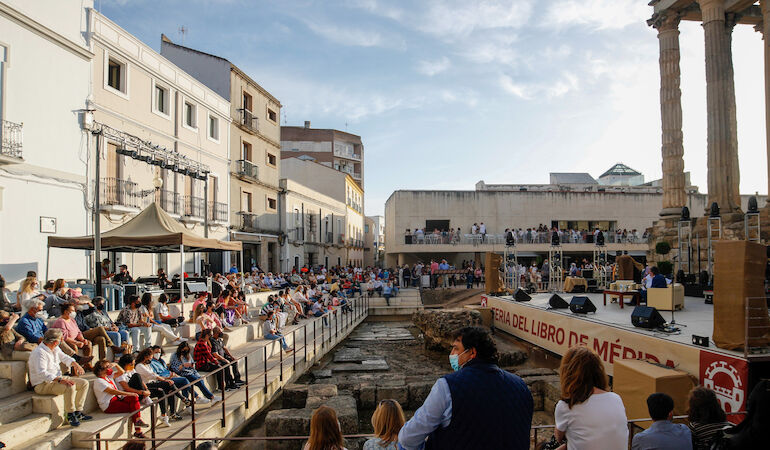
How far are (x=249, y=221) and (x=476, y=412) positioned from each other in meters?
24.3

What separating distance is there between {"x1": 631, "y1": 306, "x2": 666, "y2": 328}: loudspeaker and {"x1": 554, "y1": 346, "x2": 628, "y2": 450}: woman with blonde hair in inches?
276

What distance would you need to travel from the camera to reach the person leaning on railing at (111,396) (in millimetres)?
6133

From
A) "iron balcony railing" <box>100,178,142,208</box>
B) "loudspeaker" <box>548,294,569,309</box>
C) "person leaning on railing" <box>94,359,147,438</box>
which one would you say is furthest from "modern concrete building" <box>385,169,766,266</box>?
"person leaning on railing" <box>94,359,147,438</box>

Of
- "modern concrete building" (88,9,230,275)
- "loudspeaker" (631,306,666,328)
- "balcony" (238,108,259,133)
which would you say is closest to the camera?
"loudspeaker" (631,306,666,328)

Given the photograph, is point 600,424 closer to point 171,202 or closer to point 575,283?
point 575,283

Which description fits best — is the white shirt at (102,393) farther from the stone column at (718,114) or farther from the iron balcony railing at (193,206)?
the stone column at (718,114)

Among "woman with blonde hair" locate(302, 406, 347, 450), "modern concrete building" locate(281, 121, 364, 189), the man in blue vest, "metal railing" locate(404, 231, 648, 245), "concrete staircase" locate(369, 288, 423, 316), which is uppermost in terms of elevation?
"modern concrete building" locate(281, 121, 364, 189)

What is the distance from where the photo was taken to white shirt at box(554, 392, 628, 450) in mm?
2867

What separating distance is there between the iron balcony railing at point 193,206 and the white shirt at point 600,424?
63.6 ft

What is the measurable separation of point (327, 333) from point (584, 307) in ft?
26.6

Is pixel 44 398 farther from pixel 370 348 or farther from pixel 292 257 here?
pixel 292 257

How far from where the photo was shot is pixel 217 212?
2214 centimetres

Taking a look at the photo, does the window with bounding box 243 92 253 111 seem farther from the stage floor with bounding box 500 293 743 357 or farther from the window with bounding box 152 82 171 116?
the stage floor with bounding box 500 293 743 357

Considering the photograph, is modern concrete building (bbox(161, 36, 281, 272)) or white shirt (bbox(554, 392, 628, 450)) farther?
modern concrete building (bbox(161, 36, 281, 272))
